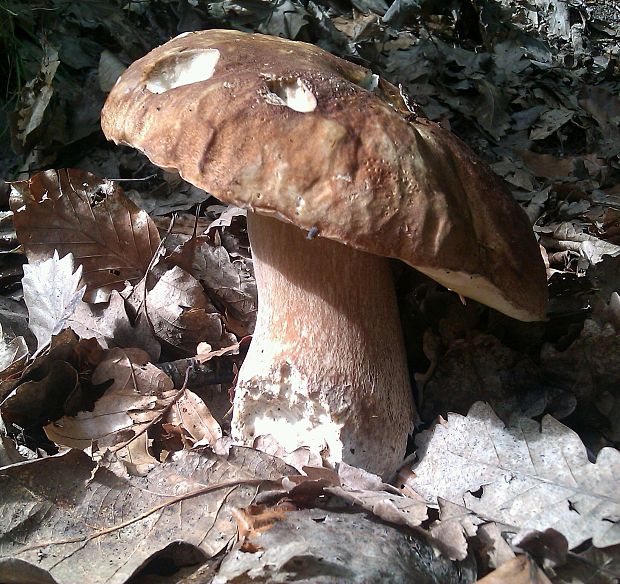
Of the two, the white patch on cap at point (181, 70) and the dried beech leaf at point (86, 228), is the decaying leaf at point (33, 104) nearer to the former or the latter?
the dried beech leaf at point (86, 228)

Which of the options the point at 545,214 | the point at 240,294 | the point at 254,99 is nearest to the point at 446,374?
the point at 240,294

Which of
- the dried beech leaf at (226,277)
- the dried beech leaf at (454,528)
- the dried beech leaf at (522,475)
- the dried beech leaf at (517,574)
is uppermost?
the dried beech leaf at (517,574)

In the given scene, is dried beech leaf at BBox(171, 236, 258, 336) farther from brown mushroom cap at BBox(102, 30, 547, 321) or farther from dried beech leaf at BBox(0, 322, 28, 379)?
brown mushroom cap at BBox(102, 30, 547, 321)

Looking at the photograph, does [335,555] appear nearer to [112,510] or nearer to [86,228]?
[112,510]

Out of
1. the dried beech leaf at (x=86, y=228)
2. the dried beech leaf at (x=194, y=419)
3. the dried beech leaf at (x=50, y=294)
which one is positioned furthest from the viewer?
the dried beech leaf at (x=86, y=228)

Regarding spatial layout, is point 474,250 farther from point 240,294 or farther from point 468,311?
point 240,294

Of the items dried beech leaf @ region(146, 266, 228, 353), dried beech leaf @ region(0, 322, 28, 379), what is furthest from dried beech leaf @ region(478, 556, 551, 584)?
dried beech leaf @ region(0, 322, 28, 379)

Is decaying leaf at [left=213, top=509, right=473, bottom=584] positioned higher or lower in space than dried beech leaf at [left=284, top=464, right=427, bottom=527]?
A: higher

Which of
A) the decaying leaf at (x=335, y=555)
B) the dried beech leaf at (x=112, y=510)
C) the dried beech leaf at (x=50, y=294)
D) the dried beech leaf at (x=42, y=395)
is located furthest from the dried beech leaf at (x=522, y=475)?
the dried beech leaf at (x=50, y=294)
